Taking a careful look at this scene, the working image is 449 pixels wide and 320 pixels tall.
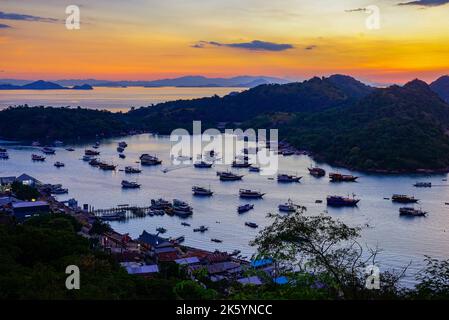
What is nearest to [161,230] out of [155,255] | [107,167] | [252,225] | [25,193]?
[252,225]

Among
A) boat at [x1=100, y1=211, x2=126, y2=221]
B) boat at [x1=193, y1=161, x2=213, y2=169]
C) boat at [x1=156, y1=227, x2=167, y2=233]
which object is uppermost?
boat at [x1=193, y1=161, x2=213, y2=169]

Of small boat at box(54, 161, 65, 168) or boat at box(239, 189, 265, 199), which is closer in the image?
boat at box(239, 189, 265, 199)

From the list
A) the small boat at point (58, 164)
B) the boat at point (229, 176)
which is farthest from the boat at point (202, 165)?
the small boat at point (58, 164)

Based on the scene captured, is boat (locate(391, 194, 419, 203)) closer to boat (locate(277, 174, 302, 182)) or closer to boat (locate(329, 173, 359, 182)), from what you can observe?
boat (locate(329, 173, 359, 182))

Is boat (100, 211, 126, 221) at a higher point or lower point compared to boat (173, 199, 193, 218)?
lower

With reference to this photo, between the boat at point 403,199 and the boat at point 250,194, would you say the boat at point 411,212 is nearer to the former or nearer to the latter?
the boat at point 403,199

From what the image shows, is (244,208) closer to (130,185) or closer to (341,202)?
(341,202)

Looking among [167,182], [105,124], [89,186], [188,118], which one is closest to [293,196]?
[167,182]

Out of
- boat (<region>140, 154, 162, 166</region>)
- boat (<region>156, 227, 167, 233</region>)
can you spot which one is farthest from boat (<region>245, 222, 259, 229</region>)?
boat (<region>140, 154, 162, 166</region>)
